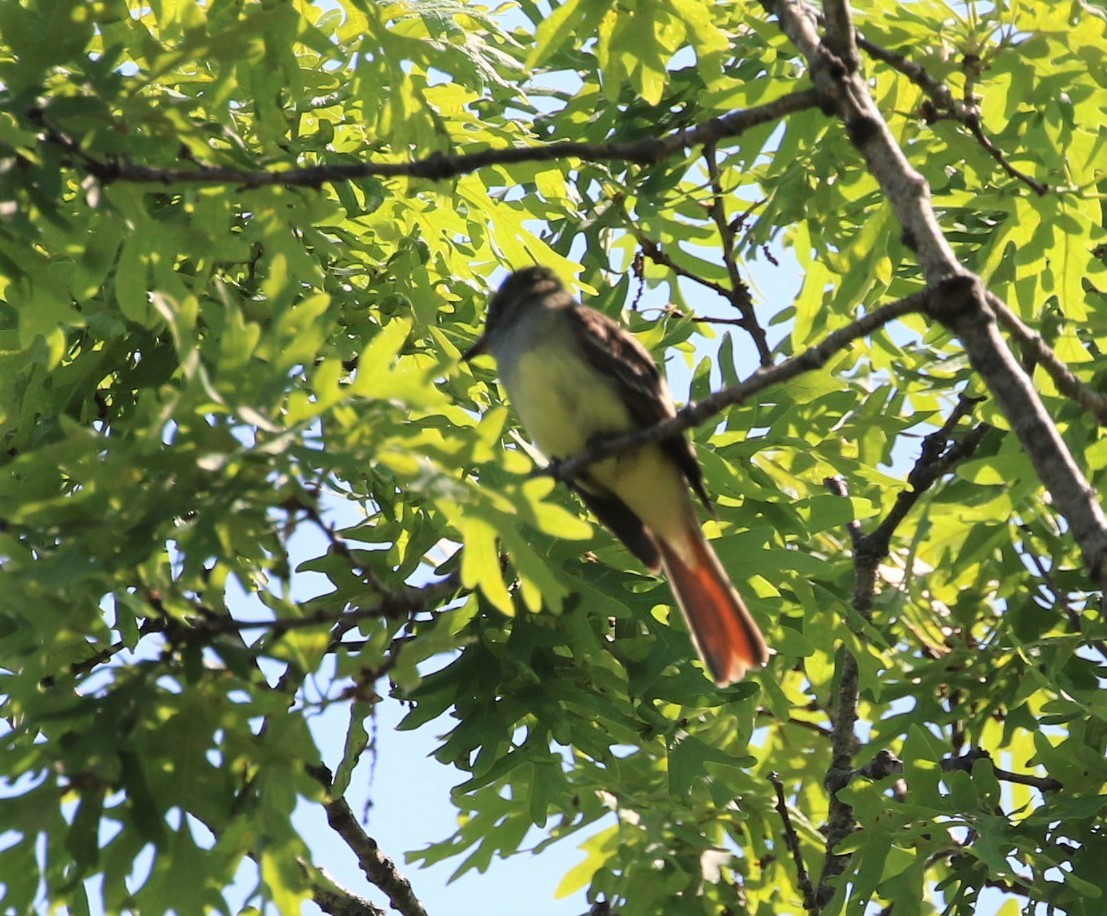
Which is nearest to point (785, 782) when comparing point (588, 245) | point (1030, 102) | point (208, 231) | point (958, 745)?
point (958, 745)

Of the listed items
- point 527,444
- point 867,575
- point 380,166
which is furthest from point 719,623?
point 867,575

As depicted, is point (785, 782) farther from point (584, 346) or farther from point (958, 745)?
point (584, 346)

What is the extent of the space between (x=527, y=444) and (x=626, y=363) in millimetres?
565

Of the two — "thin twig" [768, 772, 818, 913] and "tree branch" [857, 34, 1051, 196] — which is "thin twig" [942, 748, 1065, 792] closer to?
"thin twig" [768, 772, 818, 913]

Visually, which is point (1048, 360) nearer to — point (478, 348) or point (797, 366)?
point (797, 366)

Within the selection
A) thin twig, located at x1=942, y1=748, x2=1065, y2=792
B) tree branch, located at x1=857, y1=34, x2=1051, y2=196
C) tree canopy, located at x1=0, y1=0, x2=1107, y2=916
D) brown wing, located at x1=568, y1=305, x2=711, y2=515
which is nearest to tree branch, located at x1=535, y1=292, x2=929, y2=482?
tree canopy, located at x1=0, y1=0, x2=1107, y2=916

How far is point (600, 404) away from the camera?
544 cm

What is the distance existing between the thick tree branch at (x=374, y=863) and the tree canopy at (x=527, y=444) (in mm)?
20

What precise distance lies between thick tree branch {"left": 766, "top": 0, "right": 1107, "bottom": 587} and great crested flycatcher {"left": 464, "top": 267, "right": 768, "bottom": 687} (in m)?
1.40

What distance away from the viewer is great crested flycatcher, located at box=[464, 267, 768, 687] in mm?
4973

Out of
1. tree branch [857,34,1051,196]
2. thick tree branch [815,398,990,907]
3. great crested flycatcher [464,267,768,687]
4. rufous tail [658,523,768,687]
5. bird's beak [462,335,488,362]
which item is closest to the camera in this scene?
tree branch [857,34,1051,196]

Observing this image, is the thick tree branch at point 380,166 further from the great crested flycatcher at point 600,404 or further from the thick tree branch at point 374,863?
the thick tree branch at point 374,863

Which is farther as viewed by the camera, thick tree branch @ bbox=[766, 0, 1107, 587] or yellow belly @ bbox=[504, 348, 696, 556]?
yellow belly @ bbox=[504, 348, 696, 556]

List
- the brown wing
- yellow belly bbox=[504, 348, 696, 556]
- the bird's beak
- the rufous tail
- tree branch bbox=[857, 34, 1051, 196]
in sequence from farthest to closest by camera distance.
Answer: the bird's beak < the brown wing < yellow belly bbox=[504, 348, 696, 556] < the rufous tail < tree branch bbox=[857, 34, 1051, 196]
